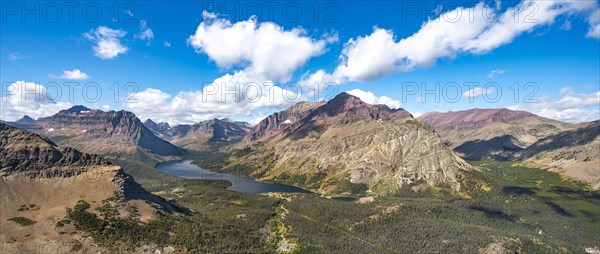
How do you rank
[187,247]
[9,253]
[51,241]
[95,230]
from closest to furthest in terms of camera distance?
[9,253]
[51,241]
[95,230]
[187,247]

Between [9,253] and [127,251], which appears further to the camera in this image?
[127,251]

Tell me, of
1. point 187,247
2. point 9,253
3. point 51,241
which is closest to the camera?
point 9,253

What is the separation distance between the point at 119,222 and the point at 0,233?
5319cm

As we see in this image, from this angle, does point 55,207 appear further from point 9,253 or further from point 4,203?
point 9,253

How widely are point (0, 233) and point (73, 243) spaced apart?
34.2 meters

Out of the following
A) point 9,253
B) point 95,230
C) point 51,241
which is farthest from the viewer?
point 95,230

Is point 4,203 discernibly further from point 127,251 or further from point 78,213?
point 127,251

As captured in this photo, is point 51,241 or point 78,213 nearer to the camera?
point 51,241

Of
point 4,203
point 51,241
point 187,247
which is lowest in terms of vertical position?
point 187,247

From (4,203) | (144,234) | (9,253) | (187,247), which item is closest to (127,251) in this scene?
(144,234)

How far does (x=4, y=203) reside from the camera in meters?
192

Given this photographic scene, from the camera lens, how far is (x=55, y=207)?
198500 mm

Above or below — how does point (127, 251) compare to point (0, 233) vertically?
below

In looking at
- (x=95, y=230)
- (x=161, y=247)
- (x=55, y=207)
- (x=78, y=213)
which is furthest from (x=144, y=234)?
(x=55, y=207)
